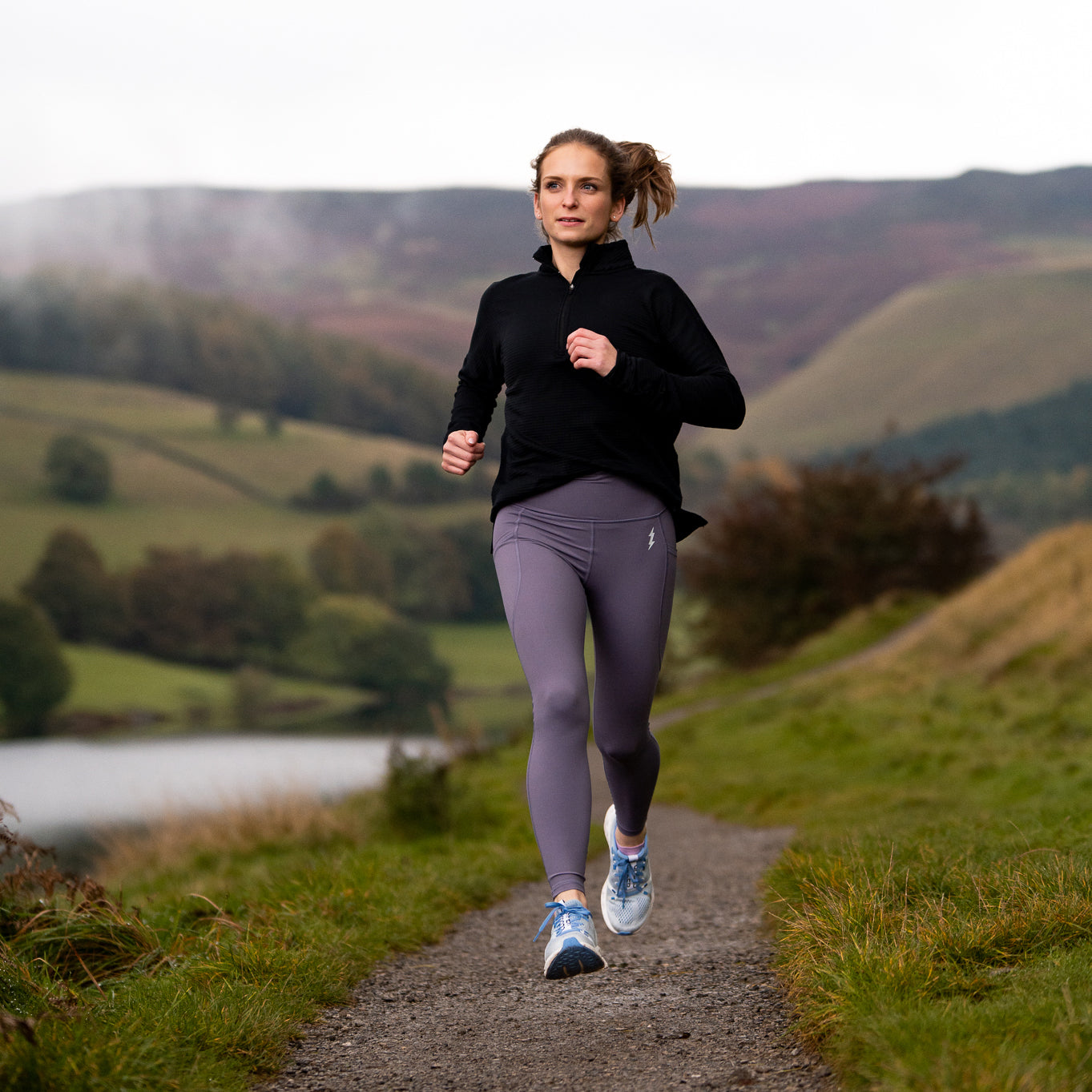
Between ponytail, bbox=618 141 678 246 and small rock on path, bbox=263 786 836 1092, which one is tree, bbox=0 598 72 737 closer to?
small rock on path, bbox=263 786 836 1092

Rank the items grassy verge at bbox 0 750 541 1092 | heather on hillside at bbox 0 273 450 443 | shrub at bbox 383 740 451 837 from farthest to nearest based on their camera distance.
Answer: heather on hillside at bbox 0 273 450 443 < shrub at bbox 383 740 451 837 < grassy verge at bbox 0 750 541 1092

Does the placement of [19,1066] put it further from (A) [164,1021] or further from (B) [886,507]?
(B) [886,507]

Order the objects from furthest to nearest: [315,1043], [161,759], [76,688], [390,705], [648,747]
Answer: [76,688] < [390,705] < [161,759] < [648,747] < [315,1043]

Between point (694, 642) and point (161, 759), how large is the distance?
17.9 metres

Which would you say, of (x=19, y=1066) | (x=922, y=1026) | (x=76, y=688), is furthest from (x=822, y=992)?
(x=76, y=688)

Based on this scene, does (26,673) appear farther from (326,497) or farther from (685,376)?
(685,376)

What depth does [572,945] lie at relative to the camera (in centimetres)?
334

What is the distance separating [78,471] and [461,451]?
117m

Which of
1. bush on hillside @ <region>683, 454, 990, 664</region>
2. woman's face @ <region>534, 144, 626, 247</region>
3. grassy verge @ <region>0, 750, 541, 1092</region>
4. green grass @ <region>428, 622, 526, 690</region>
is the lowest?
green grass @ <region>428, 622, 526, 690</region>

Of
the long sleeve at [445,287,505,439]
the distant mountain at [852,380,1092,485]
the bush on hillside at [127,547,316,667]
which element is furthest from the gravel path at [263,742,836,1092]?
the bush on hillside at [127,547,316,667]

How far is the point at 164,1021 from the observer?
10.1 feet

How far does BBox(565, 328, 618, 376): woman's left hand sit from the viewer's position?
11.7ft

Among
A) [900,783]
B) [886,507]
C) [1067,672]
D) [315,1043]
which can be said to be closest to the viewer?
[315,1043]

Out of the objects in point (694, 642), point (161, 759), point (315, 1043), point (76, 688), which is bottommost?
point (76, 688)
